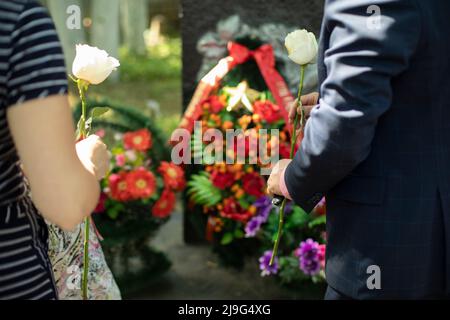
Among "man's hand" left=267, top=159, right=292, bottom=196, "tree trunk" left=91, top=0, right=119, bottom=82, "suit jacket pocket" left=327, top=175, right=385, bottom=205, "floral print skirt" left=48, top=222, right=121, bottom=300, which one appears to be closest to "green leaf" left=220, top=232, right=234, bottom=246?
"floral print skirt" left=48, top=222, right=121, bottom=300

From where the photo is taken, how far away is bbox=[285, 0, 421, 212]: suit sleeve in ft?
5.39

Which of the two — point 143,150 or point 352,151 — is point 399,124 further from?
point 143,150

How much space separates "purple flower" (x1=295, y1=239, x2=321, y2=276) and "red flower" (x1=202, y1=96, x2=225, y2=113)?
853mm

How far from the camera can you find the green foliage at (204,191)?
12.5 ft

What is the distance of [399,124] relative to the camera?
180 cm

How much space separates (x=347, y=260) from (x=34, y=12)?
1.01 meters

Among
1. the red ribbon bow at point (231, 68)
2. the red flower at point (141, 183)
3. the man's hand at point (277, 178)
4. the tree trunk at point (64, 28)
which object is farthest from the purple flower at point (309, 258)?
the tree trunk at point (64, 28)

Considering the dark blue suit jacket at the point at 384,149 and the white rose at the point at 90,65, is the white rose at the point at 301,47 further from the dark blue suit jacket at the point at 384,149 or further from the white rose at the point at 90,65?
the white rose at the point at 90,65

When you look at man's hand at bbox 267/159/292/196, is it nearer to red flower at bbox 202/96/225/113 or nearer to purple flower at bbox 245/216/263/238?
purple flower at bbox 245/216/263/238

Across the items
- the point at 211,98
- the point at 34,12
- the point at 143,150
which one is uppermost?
the point at 34,12

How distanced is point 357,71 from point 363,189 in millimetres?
333

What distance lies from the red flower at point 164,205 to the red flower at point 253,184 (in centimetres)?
38

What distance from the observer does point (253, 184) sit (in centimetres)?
375
